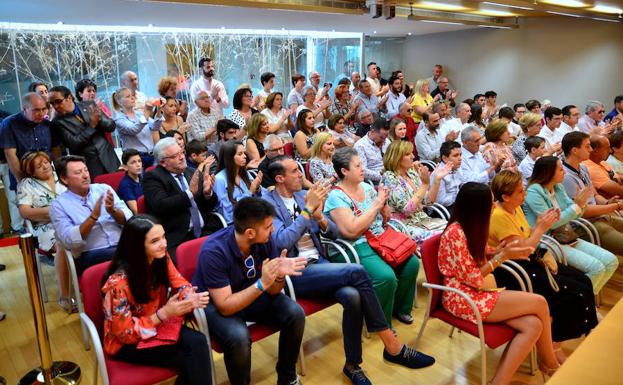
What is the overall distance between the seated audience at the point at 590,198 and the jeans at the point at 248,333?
2714 millimetres

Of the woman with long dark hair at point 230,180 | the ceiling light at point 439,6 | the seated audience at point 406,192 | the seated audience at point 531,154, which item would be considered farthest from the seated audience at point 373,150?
the ceiling light at point 439,6

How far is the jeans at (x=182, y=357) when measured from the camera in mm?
2109

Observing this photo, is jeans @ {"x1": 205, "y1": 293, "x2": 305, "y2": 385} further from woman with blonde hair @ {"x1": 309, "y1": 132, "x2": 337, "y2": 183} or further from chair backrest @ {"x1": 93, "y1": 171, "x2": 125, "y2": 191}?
woman with blonde hair @ {"x1": 309, "y1": 132, "x2": 337, "y2": 183}

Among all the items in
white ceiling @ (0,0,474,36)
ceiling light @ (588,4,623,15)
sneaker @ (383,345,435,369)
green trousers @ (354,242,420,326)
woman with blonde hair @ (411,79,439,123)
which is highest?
ceiling light @ (588,4,623,15)

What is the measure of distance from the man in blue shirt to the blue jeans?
24 cm

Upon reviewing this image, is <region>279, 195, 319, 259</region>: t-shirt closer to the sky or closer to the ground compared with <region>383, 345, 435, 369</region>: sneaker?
closer to the sky

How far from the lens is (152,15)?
6273 mm

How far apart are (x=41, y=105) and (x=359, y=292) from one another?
124 inches

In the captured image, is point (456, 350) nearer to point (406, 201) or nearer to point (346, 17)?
point (406, 201)

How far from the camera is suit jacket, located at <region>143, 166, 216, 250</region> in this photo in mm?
3184

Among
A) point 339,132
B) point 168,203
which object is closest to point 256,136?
point 339,132

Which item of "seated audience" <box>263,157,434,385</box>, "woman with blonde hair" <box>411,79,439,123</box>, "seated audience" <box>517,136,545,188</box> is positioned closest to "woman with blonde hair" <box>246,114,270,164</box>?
"seated audience" <box>263,157,434,385</box>

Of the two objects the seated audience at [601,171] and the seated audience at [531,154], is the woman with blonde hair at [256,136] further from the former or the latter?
the seated audience at [601,171]

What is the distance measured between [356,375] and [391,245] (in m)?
0.86
